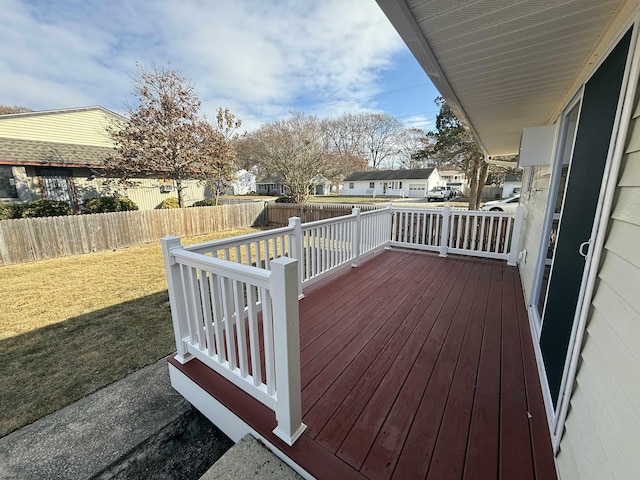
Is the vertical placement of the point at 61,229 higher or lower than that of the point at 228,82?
lower

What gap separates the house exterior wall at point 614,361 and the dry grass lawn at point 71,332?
322 cm

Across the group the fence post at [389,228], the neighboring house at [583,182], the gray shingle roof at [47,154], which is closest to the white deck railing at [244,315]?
the neighboring house at [583,182]

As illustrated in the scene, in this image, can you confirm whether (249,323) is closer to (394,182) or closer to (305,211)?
(305,211)

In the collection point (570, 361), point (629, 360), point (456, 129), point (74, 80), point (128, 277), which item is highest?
point (74, 80)

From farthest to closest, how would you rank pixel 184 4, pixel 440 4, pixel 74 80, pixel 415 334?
pixel 74 80, pixel 184 4, pixel 415 334, pixel 440 4

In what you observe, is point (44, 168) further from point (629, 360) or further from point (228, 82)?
point (629, 360)

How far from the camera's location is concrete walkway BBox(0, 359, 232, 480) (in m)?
1.61

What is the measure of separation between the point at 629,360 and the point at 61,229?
9.57 m

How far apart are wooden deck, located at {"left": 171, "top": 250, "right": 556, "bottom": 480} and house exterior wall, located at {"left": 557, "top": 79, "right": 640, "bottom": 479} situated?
1.26 ft

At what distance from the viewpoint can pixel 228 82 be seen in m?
13.2

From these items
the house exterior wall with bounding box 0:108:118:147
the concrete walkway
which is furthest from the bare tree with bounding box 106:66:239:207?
the concrete walkway

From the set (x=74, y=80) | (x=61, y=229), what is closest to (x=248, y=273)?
(x=61, y=229)

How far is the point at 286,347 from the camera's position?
137 centimetres

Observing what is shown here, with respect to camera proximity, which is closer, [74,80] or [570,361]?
[570,361]
